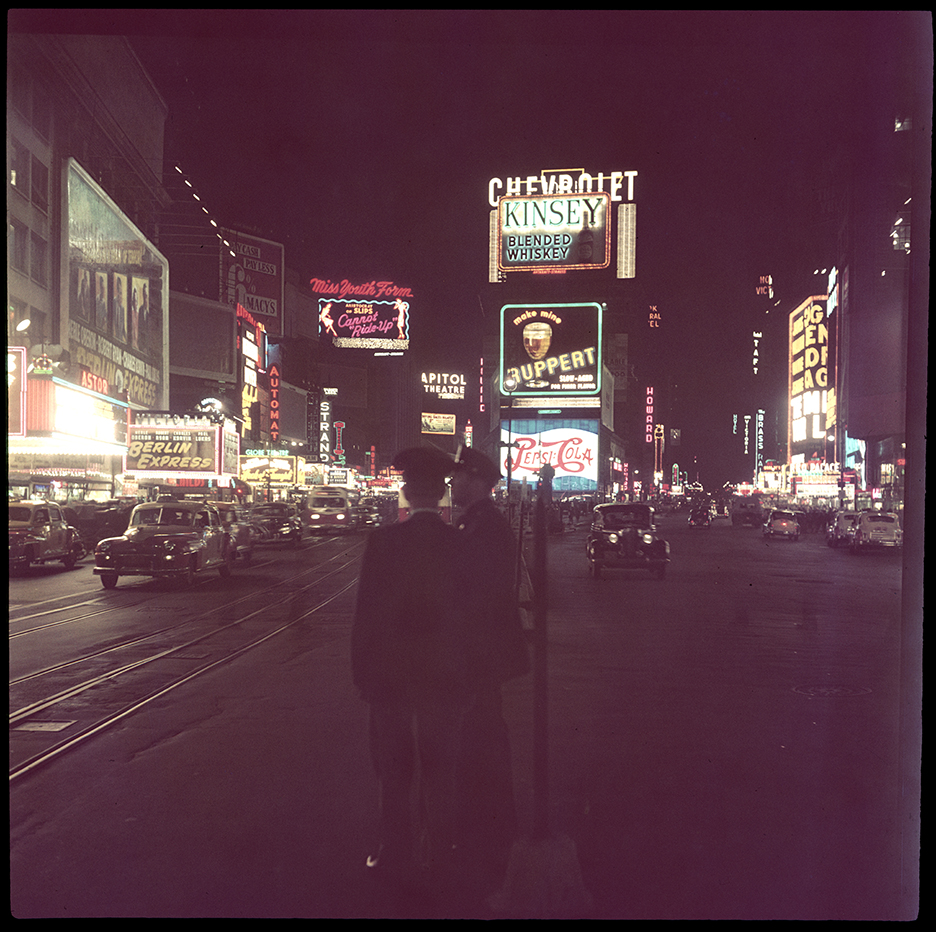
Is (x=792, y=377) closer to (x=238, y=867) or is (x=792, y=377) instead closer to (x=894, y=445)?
(x=894, y=445)

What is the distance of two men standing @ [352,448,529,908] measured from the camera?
14.7 ft

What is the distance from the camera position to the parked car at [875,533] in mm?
33375

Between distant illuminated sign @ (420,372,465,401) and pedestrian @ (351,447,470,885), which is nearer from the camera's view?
pedestrian @ (351,447,470,885)

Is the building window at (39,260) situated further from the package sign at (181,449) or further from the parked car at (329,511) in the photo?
the parked car at (329,511)

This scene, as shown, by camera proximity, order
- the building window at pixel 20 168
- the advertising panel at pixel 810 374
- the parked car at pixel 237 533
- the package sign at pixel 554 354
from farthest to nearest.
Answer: the advertising panel at pixel 810 374 < the package sign at pixel 554 354 < the building window at pixel 20 168 < the parked car at pixel 237 533

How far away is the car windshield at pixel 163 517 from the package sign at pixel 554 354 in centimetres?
4841

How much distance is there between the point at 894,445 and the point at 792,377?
187ft

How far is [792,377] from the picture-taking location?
12800 centimetres

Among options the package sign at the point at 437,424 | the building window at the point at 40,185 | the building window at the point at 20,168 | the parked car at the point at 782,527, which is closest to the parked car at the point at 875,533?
the parked car at the point at 782,527

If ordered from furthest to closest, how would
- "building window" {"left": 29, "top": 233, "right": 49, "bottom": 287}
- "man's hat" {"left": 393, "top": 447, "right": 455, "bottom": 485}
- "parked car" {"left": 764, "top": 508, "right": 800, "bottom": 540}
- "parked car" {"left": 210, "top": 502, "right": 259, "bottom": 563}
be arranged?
"parked car" {"left": 764, "top": 508, "right": 800, "bottom": 540}
"building window" {"left": 29, "top": 233, "right": 49, "bottom": 287}
"parked car" {"left": 210, "top": 502, "right": 259, "bottom": 563}
"man's hat" {"left": 393, "top": 447, "right": 455, "bottom": 485}

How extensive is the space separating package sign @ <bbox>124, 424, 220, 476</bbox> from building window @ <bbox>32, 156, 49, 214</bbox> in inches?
494

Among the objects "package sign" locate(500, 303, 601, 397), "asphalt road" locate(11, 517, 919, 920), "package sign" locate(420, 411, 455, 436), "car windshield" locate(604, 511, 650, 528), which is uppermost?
"package sign" locate(500, 303, 601, 397)

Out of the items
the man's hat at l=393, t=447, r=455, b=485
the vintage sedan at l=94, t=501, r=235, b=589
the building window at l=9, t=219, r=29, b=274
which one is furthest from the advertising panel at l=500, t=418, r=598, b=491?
the man's hat at l=393, t=447, r=455, b=485

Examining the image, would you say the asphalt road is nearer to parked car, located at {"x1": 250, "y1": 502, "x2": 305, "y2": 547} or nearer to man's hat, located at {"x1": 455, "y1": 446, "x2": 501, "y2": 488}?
man's hat, located at {"x1": 455, "y1": 446, "x2": 501, "y2": 488}
